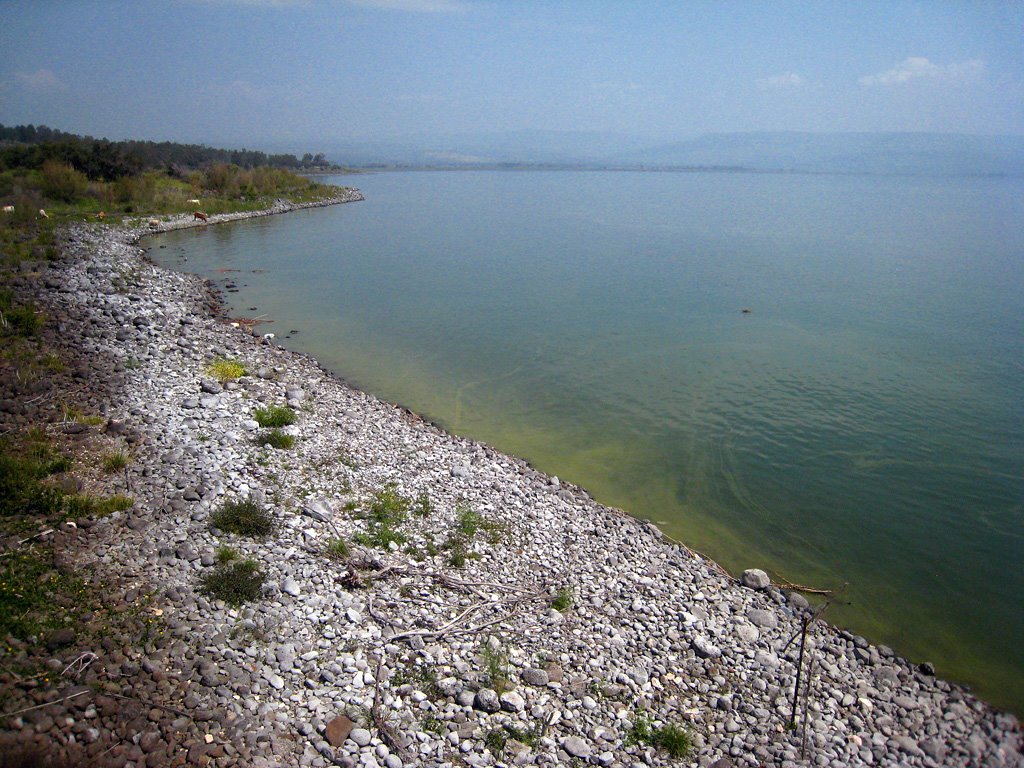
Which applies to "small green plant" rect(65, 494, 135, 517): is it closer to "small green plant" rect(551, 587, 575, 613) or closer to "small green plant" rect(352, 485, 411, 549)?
"small green plant" rect(352, 485, 411, 549)

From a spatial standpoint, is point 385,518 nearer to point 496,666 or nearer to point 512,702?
point 496,666

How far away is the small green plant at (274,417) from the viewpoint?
44.1 feet

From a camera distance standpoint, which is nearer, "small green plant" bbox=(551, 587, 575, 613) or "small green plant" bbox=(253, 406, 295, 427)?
"small green plant" bbox=(551, 587, 575, 613)

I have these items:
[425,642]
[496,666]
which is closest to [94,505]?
[425,642]

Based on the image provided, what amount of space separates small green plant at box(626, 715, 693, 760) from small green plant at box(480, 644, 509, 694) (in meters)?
1.52

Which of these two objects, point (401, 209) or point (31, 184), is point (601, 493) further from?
point (401, 209)

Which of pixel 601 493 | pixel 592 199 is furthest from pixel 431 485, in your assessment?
pixel 592 199

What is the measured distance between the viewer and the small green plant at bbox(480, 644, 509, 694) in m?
7.42

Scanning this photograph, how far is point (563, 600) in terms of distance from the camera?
921 cm

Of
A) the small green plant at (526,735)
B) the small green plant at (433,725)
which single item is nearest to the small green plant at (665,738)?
the small green plant at (526,735)

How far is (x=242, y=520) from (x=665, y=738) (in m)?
6.60

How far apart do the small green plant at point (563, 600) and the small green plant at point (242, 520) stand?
4.48 meters

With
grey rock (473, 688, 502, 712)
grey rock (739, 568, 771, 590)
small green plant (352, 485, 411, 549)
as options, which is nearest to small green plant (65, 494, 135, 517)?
small green plant (352, 485, 411, 549)

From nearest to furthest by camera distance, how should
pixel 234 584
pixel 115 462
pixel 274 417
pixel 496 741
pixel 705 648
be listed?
1. pixel 496 741
2. pixel 234 584
3. pixel 705 648
4. pixel 115 462
5. pixel 274 417
